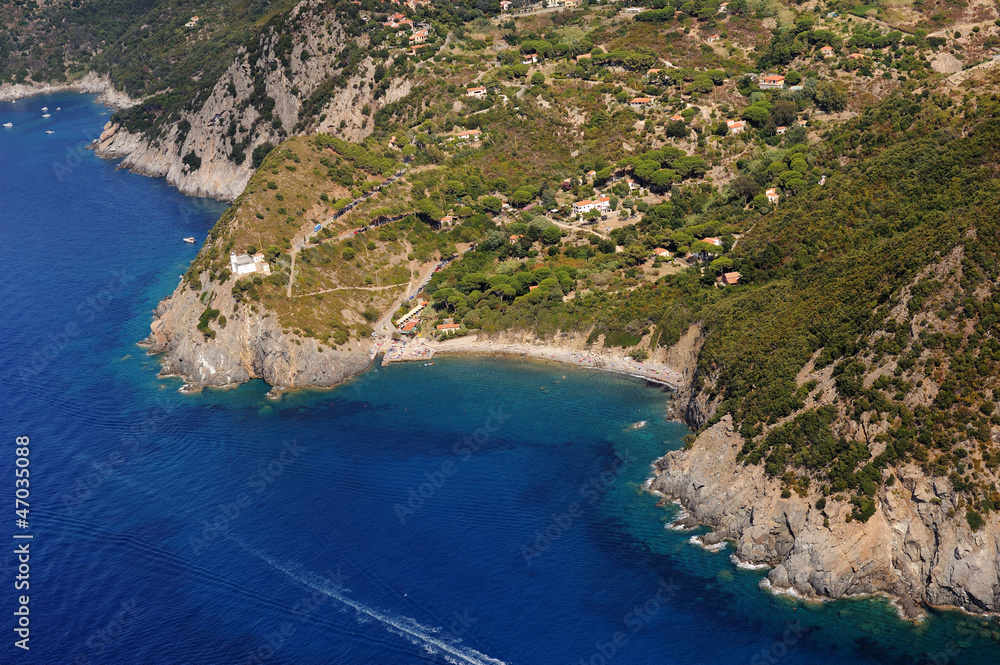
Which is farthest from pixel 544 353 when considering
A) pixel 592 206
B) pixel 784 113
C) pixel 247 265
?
pixel 784 113

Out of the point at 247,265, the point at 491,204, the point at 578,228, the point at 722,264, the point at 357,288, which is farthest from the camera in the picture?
the point at 491,204

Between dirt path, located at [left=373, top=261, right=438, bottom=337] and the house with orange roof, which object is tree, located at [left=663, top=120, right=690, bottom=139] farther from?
dirt path, located at [left=373, top=261, right=438, bottom=337]

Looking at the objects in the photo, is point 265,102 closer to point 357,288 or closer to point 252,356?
point 357,288

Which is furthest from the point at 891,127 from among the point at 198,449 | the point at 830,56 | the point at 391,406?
the point at 198,449

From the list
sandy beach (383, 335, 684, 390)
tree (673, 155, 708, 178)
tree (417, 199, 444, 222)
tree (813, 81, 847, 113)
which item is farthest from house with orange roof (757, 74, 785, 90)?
sandy beach (383, 335, 684, 390)

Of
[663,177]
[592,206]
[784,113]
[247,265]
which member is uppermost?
[784,113]
